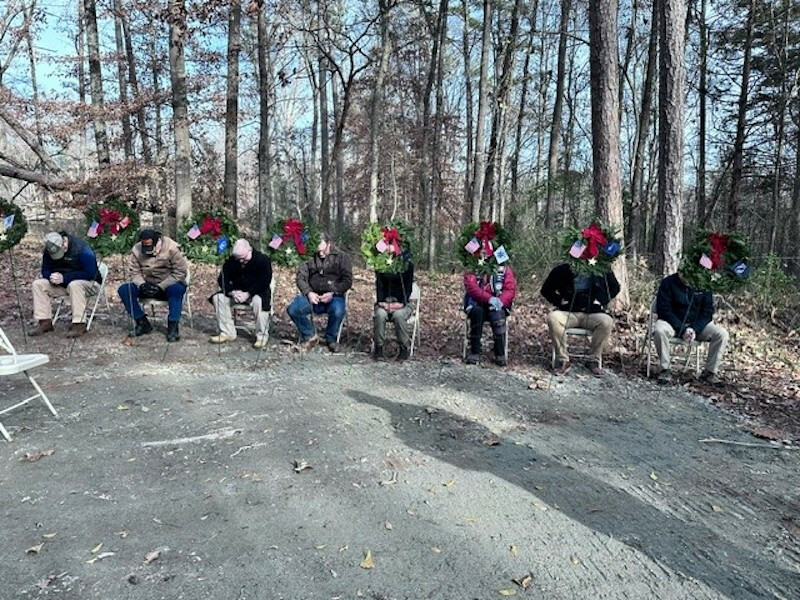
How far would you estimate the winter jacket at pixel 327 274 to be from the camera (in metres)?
6.62

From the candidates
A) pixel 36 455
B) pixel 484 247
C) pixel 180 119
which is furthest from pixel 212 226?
pixel 180 119

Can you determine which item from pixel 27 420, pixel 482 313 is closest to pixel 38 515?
pixel 27 420

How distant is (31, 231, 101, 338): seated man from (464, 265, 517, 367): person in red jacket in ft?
14.6

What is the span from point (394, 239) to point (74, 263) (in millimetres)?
3801

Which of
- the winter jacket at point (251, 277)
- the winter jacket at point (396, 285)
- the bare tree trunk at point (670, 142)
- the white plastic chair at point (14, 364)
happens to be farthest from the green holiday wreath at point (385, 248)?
the bare tree trunk at point (670, 142)

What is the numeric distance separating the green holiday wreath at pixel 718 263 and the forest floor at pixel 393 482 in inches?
39.9

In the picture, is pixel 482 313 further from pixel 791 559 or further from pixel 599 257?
pixel 791 559

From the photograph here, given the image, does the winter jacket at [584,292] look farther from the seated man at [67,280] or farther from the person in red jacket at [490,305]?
the seated man at [67,280]

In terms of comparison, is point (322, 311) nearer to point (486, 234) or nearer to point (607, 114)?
point (486, 234)

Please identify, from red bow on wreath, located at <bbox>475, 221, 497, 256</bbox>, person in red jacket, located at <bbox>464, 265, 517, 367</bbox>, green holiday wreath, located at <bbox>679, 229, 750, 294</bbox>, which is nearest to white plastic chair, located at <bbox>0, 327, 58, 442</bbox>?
person in red jacket, located at <bbox>464, 265, 517, 367</bbox>

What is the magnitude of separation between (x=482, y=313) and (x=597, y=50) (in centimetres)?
428

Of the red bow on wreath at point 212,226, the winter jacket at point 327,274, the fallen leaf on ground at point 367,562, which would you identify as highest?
the red bow on wreath at point 212,226

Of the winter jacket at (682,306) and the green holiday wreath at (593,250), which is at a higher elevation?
the green holiday wreath at (593,250)

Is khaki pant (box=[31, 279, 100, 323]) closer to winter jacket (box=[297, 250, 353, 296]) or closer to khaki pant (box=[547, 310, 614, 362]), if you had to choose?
winter jacket (box=[297, 250, 353, 296])
